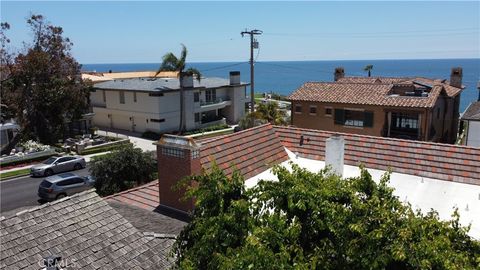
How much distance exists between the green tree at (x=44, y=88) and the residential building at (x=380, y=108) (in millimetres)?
24914

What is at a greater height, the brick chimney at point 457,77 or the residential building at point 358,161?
the brick chimney at point 457,77

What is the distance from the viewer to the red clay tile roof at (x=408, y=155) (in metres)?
14.1

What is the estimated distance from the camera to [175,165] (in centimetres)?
1393

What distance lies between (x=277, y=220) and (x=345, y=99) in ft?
97.9

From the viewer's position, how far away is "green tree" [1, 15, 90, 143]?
41656 millimetres

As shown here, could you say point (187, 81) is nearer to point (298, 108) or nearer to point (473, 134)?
point (298, 108)

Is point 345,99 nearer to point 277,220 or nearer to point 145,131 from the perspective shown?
point 145,131

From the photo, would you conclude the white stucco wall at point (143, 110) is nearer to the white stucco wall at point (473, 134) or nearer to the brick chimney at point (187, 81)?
the brick chimney at point (187, 81)

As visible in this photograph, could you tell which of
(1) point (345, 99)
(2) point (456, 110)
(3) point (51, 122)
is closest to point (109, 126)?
(3) point (51, 122)

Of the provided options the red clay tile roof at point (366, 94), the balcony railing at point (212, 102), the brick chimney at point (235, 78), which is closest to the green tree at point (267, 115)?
the red clay tile roof at point (366, 94)

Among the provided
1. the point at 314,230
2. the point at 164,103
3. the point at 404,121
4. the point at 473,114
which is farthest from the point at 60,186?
the point at 473,114

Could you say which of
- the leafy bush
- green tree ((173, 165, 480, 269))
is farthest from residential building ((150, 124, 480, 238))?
the leafy bush

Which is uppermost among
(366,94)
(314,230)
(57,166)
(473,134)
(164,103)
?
(366,94)

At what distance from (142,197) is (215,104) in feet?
126
